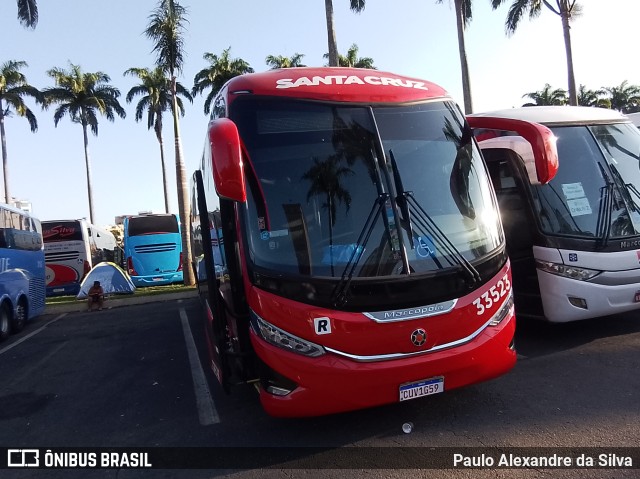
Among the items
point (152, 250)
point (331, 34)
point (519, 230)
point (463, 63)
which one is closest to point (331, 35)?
point (331, 34)

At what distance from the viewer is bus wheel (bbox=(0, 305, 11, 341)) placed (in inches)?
401

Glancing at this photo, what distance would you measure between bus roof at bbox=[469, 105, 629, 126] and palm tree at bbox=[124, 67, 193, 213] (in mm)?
26579

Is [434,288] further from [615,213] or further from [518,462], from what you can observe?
[615,213]

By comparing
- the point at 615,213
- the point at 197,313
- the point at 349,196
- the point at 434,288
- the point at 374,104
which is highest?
the point at 374,104

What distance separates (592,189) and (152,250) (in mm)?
17103

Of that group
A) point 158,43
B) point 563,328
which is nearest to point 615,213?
point 563,328

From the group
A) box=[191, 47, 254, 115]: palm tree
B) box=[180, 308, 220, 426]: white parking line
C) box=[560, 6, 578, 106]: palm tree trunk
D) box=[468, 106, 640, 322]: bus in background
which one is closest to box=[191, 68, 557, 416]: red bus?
box=[180, 308, 220, 426]: white parking line

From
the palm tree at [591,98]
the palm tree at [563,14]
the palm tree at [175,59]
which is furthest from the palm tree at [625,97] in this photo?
the palm tree at [175,59]

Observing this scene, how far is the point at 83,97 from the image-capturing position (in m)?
34.3

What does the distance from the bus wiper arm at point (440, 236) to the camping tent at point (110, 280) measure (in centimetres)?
1496

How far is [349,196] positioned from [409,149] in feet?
2.56

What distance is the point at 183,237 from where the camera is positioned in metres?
18.1

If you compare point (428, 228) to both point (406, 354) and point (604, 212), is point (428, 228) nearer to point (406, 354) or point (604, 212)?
point (406, 354)

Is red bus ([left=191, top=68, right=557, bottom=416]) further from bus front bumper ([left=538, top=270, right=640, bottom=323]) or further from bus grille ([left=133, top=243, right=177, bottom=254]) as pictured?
bus grille ([left=133, top=243, right=177, bottom=254])
